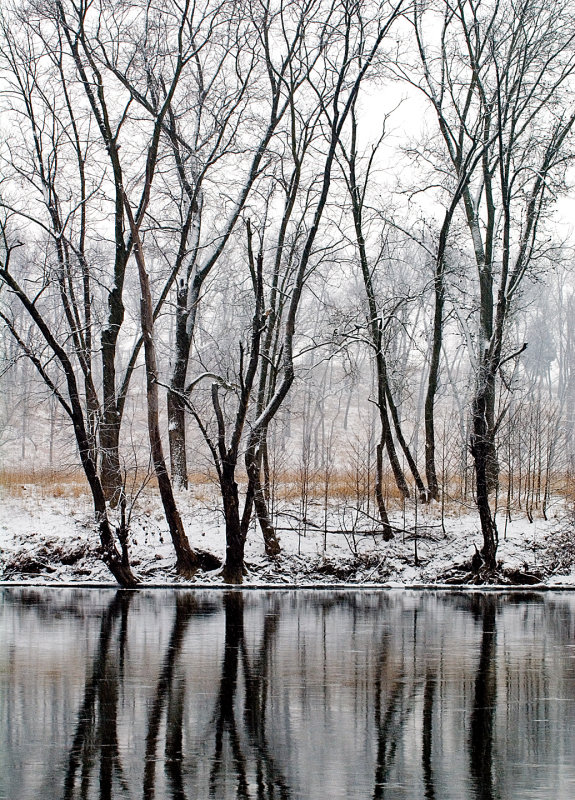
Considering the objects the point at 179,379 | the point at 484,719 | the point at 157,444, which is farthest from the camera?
the point at 179,379

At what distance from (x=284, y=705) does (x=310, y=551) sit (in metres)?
15.3

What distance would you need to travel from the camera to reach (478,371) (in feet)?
82.8

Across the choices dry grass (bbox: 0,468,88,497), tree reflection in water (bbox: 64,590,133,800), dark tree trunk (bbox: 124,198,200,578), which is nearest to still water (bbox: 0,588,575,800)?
tree reflection in water (bbox: 64,590,133,800)

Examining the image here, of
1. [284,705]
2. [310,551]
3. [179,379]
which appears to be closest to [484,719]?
[284,705]

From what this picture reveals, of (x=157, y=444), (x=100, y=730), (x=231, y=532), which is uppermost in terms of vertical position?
(x=157, y=444)

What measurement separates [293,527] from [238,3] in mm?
13105

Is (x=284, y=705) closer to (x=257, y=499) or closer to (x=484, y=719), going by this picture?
(x=484, y=719)

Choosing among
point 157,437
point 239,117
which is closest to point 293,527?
point 157,437

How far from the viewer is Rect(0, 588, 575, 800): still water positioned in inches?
264

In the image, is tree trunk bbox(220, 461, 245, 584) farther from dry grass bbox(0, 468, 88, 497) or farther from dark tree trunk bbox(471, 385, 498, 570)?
dry grass bbox(0, 468, 88, 497)

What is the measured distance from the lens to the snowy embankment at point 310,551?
923 inches

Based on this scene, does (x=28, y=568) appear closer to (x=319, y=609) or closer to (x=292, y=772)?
(x=319, y=609)

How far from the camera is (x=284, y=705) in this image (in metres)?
9.32

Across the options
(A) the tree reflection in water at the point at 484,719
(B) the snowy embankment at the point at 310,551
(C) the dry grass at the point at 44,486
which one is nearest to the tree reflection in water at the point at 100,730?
(A) the tree reflection in water at the point at 484,719
